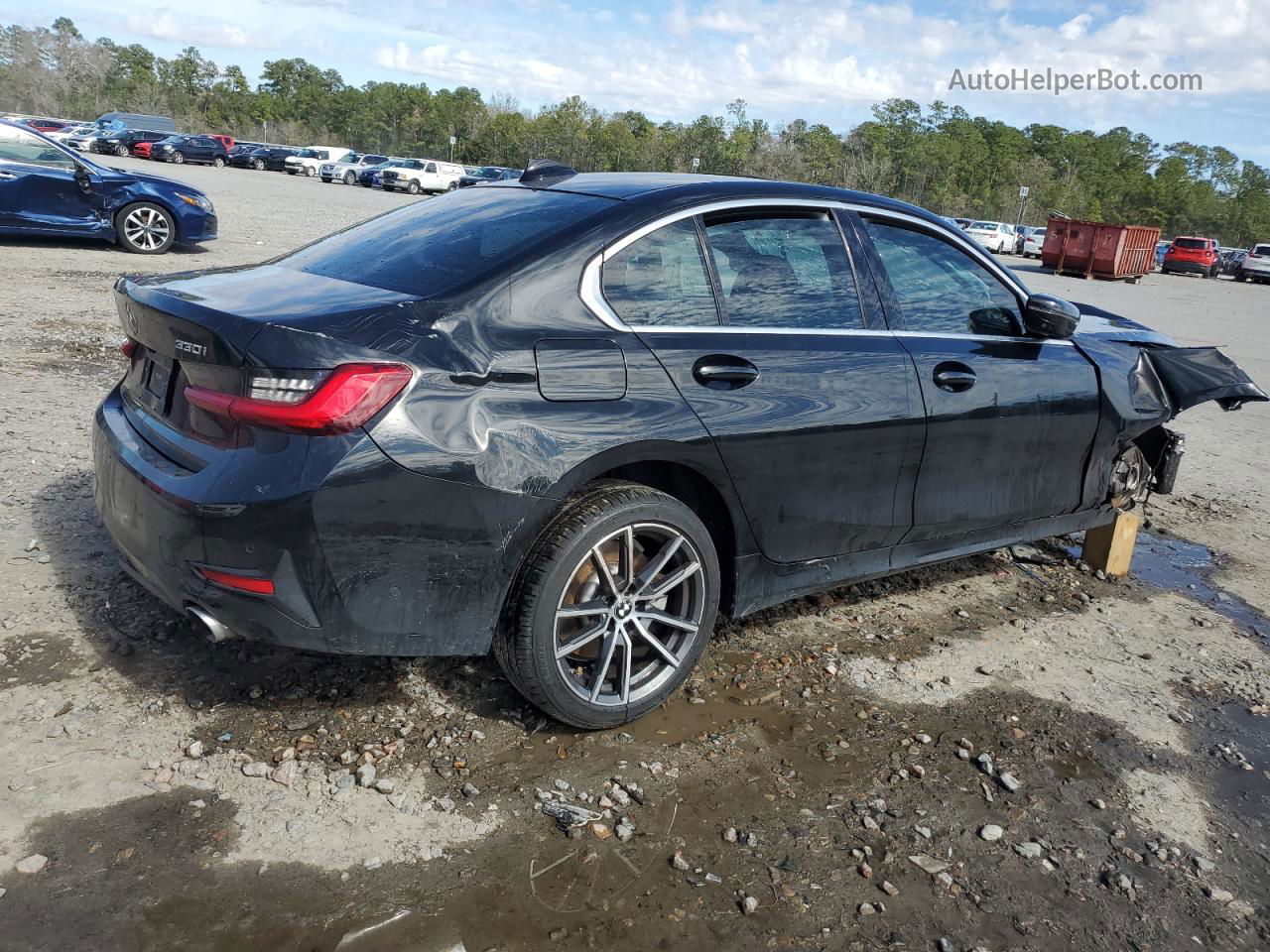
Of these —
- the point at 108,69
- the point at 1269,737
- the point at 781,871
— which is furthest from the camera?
the point at 108,69

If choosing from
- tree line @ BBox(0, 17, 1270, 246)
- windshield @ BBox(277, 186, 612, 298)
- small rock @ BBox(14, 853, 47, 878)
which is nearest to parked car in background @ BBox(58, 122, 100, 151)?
tree line @ BBox(0, 17, 1270, 246)

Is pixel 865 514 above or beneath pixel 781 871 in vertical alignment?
above

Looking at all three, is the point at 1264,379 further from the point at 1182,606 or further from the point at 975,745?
the point at 975,745

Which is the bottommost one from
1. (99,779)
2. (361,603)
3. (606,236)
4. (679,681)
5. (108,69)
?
(99,779)

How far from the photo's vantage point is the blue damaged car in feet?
40.9

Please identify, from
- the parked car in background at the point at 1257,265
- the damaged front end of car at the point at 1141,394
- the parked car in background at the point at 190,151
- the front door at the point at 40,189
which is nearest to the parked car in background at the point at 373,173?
the parked car in background at the point at 190,151

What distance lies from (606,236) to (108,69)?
137 metres

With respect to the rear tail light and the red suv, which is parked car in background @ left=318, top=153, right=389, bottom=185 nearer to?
the red suv

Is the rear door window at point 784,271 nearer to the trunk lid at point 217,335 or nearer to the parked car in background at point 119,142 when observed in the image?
the trunk lid at point 217,335

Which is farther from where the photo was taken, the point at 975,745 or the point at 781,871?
the point at 975,745

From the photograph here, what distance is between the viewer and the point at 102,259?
42.1ft

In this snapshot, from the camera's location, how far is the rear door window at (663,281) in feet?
10.7

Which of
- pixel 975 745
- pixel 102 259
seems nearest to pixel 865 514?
pixel 975 745

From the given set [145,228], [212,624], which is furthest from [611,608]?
[145,228]
